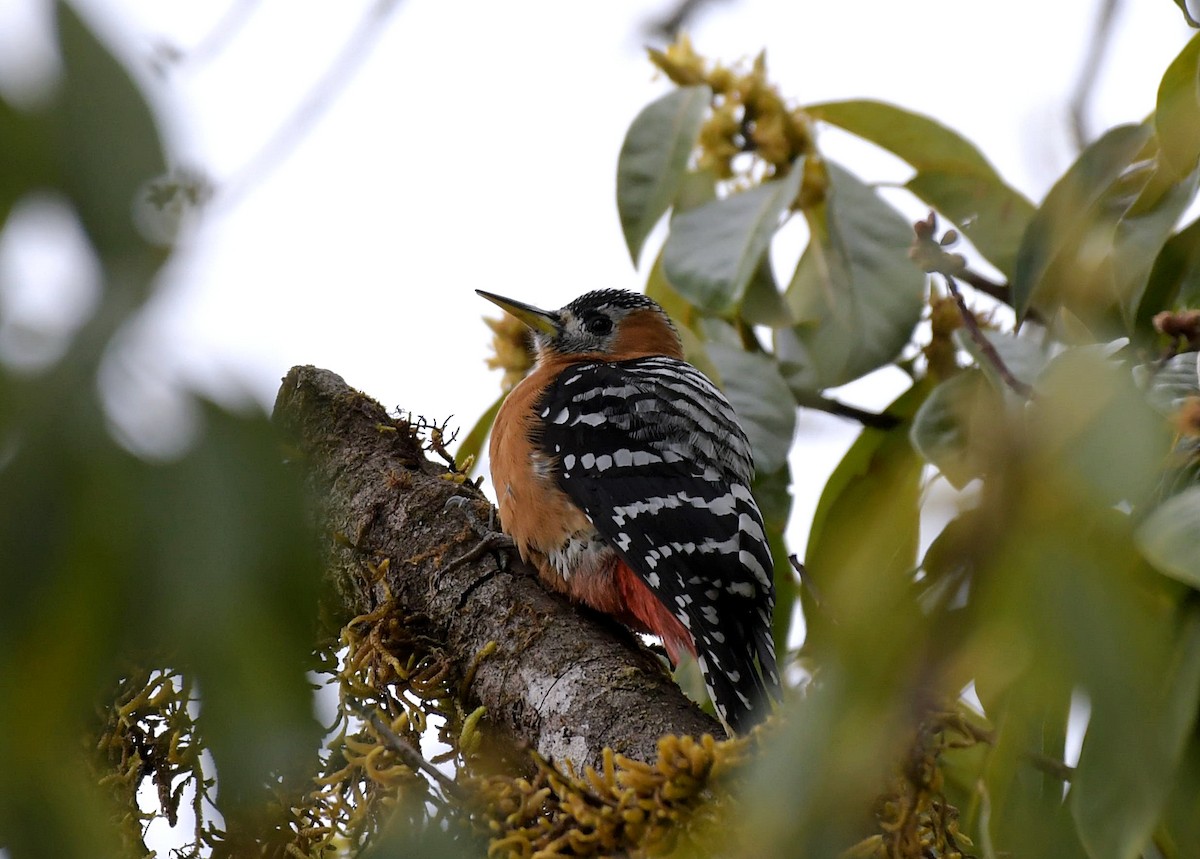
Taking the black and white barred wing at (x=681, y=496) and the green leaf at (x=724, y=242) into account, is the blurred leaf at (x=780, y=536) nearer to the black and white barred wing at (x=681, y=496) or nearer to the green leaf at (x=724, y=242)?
the black and white barred wing at (x=681, y=496)

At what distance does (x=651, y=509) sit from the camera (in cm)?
287

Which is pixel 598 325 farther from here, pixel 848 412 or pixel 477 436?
pixel 848 412

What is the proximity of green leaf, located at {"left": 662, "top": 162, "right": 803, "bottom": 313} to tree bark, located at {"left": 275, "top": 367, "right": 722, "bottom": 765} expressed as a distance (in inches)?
29.6

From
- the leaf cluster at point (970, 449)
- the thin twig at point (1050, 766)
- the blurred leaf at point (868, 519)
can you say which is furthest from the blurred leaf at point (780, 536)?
the thin twig at point (1050, 766)

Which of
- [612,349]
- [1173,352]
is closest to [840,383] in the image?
[612,349]

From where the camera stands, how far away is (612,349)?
13.1 feet

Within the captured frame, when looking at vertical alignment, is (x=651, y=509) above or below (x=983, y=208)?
below

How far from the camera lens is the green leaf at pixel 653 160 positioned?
10.3 feet

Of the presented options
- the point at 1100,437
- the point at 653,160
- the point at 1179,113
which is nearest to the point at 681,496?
the point at 653,160

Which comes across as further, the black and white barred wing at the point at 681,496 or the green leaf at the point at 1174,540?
the black and white barred wing at the point at 681,496

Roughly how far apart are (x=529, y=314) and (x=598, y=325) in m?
0.29

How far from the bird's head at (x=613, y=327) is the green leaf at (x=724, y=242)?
858 millimetres

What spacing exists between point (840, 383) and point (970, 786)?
3.52 ft

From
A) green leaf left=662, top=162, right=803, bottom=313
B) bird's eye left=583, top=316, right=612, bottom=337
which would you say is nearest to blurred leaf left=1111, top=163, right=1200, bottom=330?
green leaf left=662, top=162, right=803, bottom=313
